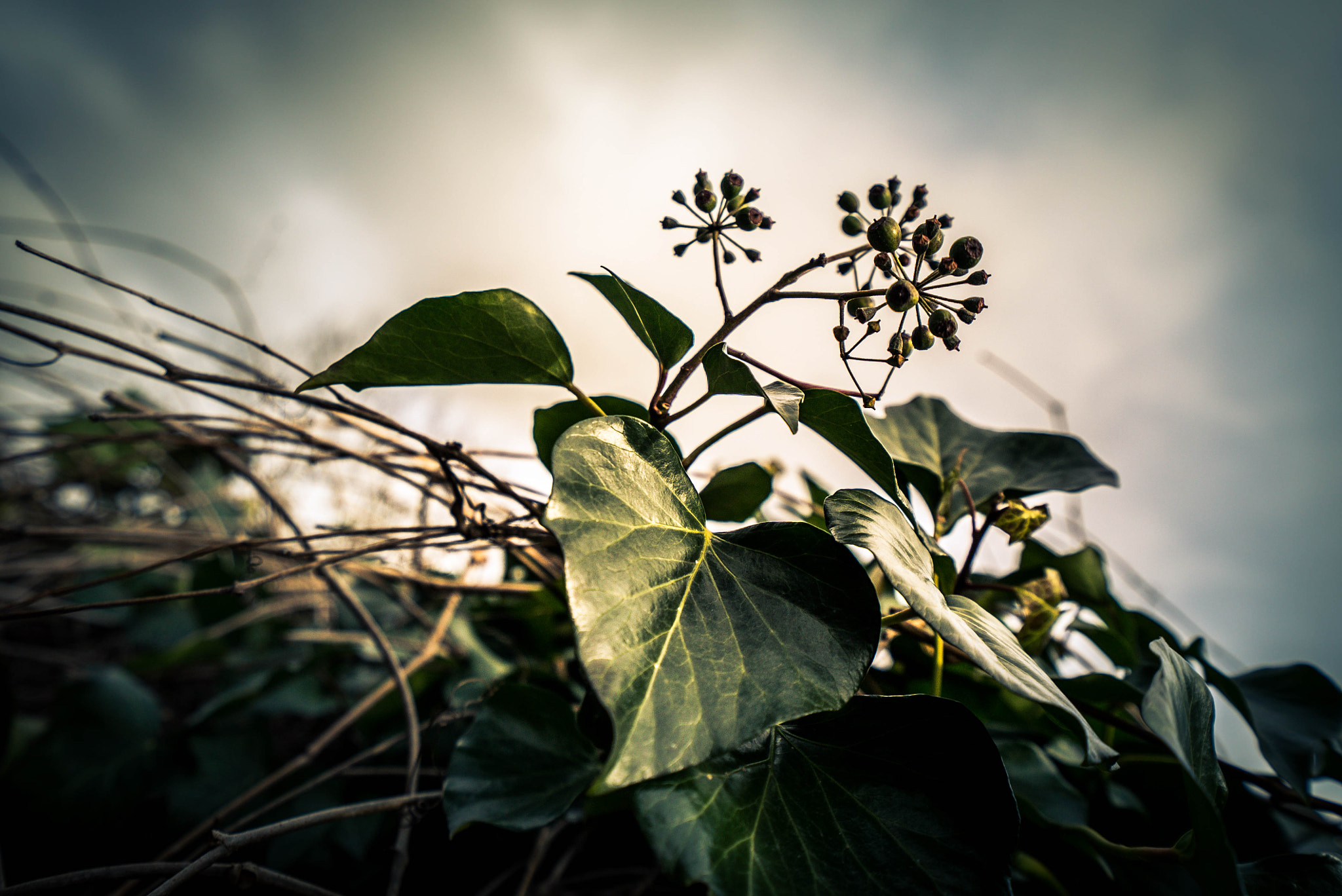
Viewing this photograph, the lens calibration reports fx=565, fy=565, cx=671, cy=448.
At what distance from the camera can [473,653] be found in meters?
0.61

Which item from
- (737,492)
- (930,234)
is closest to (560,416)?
(737,492)

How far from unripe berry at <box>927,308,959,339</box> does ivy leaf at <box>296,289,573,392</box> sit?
0.20m

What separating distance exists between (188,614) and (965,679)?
127 cm

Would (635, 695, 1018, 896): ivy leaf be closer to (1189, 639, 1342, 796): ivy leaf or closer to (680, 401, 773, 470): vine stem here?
(680, 401, 773, 470): vine stem

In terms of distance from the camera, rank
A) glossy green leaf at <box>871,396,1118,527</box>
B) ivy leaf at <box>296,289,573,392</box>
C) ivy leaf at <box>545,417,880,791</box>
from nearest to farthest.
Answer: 1. ivy leaf at <box>545,417,880,791</box>
2. ivy leaf at <box>296,289,573,392</box>
3. glossy green leaf at <box>871,396,1118,527</box>

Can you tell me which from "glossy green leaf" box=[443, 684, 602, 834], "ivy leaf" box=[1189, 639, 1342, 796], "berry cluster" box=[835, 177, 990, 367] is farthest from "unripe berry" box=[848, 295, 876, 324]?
"ivy leaf" box=[1189, 639, 1342, 796]

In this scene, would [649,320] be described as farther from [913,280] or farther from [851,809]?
[851,809]

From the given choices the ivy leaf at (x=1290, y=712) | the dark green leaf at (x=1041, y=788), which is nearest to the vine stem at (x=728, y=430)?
the dark green leaf at (x=1041, y=788)

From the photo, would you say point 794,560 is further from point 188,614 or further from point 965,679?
point 188,614

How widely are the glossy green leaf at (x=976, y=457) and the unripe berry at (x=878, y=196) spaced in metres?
0.16

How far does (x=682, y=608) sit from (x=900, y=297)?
A: 18 cm

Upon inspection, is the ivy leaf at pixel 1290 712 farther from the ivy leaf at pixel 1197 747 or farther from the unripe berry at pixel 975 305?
the unripe berry at pixel 975 305

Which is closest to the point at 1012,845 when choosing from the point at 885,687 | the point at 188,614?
the point at 885,687

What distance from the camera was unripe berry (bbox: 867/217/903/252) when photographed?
0.91 ft
